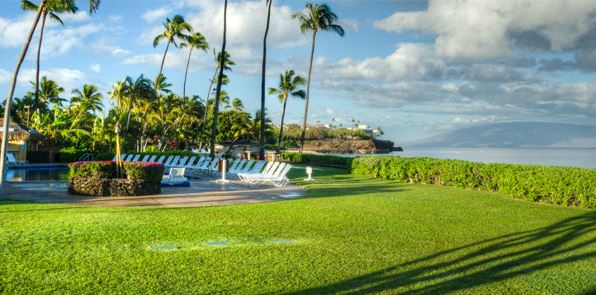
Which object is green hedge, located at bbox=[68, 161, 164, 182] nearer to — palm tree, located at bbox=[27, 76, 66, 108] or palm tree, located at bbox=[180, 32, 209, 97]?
palm tree, located at bbox=[180, 32, 209, 97]

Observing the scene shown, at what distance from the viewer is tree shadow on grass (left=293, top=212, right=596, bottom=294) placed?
16.4 feet

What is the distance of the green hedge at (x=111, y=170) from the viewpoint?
39.6 ft

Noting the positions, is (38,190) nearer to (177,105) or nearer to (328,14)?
(328,14)

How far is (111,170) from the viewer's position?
1240 cm

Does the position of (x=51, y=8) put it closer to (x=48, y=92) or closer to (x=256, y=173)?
(x=256, y=173)

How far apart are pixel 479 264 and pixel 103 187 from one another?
941 cm

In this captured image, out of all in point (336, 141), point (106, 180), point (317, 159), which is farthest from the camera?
point (336, 141)

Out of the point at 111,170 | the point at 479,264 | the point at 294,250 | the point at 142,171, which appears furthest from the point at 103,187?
the point at 479,264

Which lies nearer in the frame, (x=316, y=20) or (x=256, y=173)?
(x=256, y=173)

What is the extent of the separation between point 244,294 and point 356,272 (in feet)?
4.81

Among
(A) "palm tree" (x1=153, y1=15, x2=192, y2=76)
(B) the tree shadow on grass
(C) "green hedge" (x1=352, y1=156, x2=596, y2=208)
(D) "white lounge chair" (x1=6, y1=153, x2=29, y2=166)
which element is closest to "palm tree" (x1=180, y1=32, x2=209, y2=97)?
(A) "palm tree" (x1=153, y1=15, x2=192, y2=76)

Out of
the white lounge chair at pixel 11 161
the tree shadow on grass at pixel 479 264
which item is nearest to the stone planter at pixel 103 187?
the tree shadow on grass at pixel 479 264

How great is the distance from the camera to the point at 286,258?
600cm

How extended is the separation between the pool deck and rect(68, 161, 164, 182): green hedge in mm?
581
